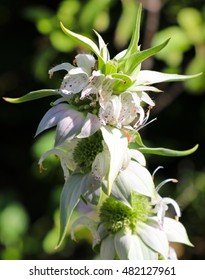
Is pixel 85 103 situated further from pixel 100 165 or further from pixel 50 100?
pixel 50 100

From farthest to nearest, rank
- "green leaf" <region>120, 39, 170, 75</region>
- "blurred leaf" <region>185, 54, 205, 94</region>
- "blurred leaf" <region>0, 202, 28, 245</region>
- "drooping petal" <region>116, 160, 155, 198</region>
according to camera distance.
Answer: "blurred leaf" <region>0, 202, 28, 245</region> < "blurred leaf" <region>185, 54, 205, 94</region> < "drooping petal" <region>116, 160, 155, 198</region> < "green leaf" <region>120, 39, 170, 75</region>

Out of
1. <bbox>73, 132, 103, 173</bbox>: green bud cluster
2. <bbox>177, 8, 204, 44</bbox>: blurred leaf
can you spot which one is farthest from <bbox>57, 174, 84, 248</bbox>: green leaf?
<bbox>177, 8, 204, 44</bbox>: blurred leaf

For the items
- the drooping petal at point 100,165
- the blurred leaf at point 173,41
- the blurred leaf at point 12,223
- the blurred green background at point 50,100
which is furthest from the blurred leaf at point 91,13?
the drooping petal at point 100,165

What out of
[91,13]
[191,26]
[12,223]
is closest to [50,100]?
[12,223]

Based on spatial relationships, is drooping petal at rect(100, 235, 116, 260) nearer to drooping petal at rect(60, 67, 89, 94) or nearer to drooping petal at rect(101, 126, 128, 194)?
drooping petal at rect(101, 126, 128, 194)

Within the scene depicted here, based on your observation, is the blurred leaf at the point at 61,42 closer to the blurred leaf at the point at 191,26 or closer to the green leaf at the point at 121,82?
the blurred leaf at the point at 191,26

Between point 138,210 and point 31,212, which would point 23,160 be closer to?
point 31,212
